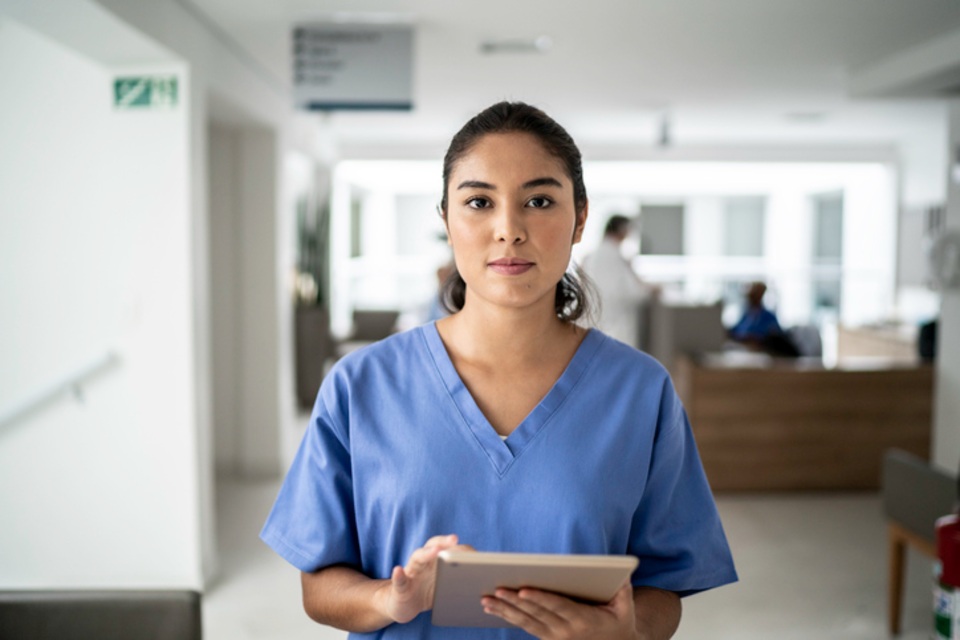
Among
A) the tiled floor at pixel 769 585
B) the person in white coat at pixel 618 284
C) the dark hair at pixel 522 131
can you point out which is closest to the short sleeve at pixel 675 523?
the dark hair at pixel 522 131

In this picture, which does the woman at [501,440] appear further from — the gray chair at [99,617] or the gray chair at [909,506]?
the gray chair at [909,506]

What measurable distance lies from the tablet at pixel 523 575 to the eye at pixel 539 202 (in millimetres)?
501

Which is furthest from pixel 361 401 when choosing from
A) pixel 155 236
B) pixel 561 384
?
pixel 155 236

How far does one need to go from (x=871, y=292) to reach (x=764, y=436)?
17.1 feet

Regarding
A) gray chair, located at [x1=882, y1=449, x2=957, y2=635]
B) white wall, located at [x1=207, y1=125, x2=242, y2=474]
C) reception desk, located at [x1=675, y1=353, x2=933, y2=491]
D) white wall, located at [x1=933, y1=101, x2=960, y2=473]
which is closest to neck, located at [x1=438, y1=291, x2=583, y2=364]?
gray chair, located at [x1=882, y1=449, x2=957, y2=635]

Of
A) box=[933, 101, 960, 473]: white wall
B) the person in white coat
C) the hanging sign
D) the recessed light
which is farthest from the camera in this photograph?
the recessed light

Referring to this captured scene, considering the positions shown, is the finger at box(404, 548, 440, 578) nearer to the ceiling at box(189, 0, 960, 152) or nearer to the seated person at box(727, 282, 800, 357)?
the ceiling at box(189, 0, 960, 152)

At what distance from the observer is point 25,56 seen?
3.21 meters

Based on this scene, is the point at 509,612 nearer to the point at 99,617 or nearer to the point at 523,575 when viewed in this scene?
the point at 523,575

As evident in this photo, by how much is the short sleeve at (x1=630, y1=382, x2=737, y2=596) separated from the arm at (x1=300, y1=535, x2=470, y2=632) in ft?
1.19

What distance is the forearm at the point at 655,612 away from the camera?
119cm

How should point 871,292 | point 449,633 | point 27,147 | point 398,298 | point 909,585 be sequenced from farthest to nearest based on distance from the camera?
point 398,298, point 871,292, point 909,585, point 27,147, point 449,633

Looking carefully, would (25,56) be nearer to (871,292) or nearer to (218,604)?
(218,604)

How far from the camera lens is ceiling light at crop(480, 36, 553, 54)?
4273 millimetres
